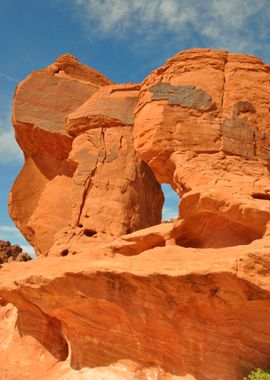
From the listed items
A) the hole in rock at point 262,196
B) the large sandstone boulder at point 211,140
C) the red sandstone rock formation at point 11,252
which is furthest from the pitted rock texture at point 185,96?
the red sandstone rock formation at point 11,252

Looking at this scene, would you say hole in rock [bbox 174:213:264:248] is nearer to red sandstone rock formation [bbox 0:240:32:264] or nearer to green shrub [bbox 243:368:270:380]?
green shrub [bbox 243:368:270:380]

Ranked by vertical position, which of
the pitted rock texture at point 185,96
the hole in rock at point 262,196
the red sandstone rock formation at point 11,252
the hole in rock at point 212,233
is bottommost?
the red sandstone rock formation at point 11,252

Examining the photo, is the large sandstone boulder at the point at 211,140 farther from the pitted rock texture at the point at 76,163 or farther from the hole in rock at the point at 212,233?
the pitted rock texture at the point at 76,163

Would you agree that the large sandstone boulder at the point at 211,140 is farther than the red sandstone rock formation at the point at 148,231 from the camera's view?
Yes

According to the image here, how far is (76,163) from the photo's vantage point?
1094cm

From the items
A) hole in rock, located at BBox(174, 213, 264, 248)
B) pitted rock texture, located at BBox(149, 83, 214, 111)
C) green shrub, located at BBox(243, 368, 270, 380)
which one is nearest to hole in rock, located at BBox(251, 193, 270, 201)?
hole in rock, located at BBox(174, 213, 264, 248)

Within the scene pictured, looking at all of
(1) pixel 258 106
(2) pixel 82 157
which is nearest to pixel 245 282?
(1) pixel 258 106

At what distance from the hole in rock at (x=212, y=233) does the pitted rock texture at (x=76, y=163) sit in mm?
2305

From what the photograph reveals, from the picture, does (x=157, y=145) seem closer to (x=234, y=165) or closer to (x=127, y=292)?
(x=234, y=165)

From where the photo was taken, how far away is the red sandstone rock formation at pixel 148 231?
6363mm

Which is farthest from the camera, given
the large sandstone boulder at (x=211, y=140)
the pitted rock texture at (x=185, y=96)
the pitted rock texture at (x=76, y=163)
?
the pitted rock texture at (x=76, y=163)

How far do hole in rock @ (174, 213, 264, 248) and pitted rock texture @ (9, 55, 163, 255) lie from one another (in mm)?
2305

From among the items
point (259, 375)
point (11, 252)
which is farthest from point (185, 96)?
point (11, 252)

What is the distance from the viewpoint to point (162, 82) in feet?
30.1
